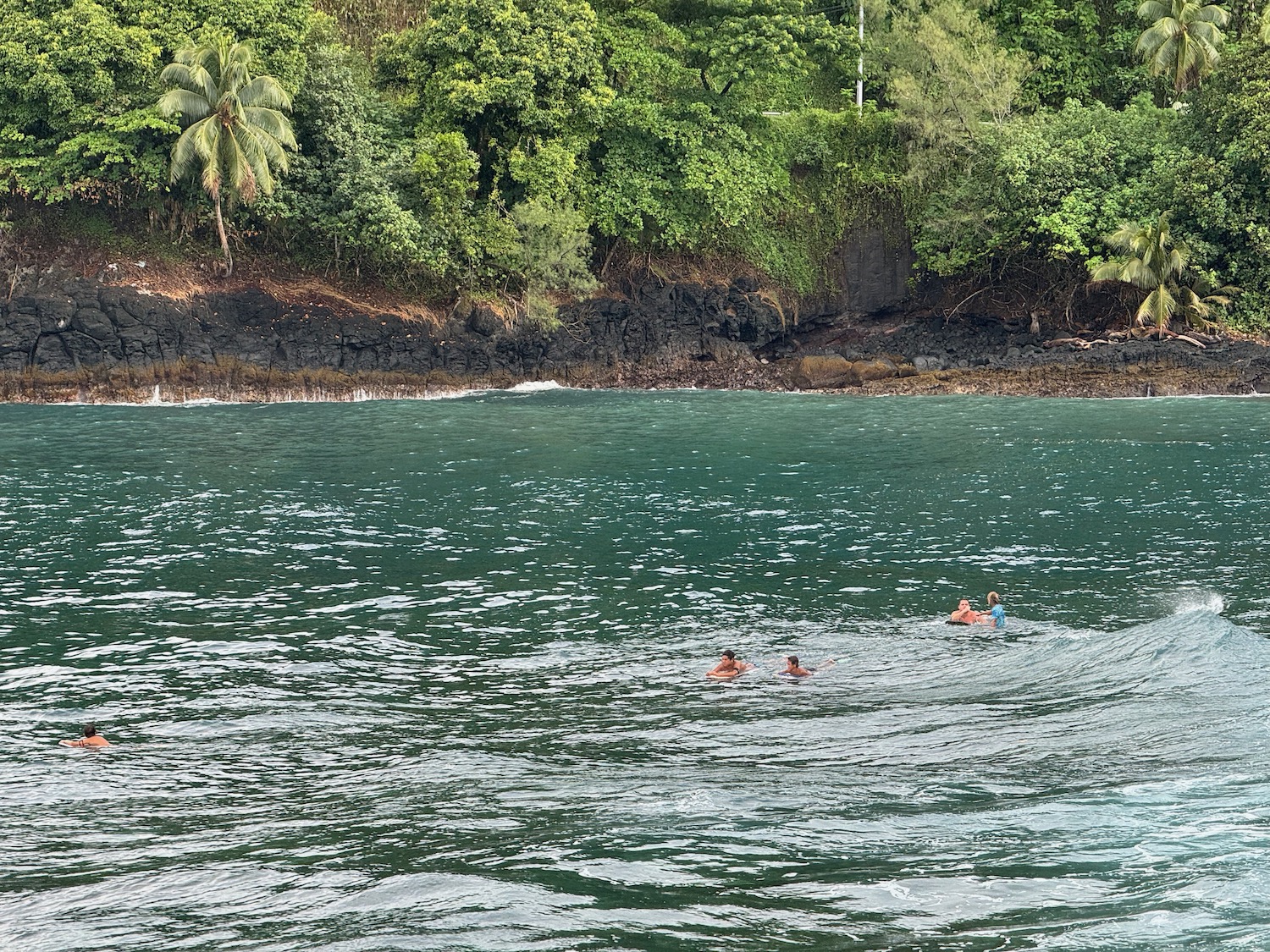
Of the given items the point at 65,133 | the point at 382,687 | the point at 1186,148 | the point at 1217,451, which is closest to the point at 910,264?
the point at 1186,148

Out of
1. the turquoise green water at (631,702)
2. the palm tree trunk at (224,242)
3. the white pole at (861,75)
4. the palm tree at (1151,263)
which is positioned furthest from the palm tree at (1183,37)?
the palm tree trunk at (224,242)

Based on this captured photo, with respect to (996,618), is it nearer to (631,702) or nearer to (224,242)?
(631,702)

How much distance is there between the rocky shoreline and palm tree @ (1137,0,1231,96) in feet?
42.2

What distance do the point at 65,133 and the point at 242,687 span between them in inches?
1591

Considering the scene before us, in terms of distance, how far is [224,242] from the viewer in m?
56.2

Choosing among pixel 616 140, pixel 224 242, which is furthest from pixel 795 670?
pixel 616 140

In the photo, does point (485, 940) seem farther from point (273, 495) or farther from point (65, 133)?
point (65, 133)

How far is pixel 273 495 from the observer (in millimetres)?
36000

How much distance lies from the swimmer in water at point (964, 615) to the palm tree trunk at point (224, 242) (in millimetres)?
39656

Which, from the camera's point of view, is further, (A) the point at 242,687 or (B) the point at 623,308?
(B) the point at 623,308

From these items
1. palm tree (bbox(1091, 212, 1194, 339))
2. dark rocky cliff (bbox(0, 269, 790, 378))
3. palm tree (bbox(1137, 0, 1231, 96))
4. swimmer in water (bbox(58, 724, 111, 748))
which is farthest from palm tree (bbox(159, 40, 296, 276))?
swimmer in water (bbox(58, 724, 111, 748))

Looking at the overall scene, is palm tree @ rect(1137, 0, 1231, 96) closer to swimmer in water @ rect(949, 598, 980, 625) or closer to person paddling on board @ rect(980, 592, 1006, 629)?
person paddling on board @ rect(980, 592, 1006, 629)

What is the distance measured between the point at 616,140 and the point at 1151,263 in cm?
2327

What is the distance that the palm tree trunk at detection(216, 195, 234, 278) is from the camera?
182 feet
